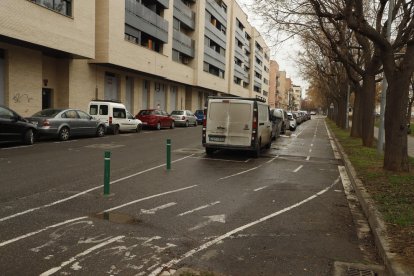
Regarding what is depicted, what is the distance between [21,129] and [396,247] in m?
14.1

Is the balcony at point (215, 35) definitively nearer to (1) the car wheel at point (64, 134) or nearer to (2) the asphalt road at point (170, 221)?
(1) the car wheel at point (64, 134)

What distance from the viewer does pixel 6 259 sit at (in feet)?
14.5

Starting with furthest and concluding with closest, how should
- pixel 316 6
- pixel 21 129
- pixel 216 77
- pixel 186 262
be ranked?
pixel 216 77 < pixel 21 129 < pixel 316 6 < pixel 186 262

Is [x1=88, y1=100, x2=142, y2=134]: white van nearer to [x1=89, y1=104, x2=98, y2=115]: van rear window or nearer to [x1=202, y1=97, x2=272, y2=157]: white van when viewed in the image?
[x1=89, y1=104, x2=98, y2=115]: van rear window

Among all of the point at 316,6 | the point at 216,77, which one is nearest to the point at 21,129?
the point at 316,6

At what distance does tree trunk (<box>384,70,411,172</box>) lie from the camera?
11.0 metres

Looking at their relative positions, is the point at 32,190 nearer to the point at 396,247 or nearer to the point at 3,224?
the point at 3,224

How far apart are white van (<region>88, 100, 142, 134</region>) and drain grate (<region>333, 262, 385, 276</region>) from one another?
19.0 metres

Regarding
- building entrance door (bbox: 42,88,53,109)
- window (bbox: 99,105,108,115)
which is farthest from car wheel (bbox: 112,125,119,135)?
building entrance door (bbox: 42,88,53,109)

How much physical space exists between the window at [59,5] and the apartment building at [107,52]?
1cm

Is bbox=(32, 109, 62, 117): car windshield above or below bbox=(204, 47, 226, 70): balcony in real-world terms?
below

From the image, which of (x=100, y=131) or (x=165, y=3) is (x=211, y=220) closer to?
(x=100, y=131)

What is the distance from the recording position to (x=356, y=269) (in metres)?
4.60

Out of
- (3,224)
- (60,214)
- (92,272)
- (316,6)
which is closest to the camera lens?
(92,272)
